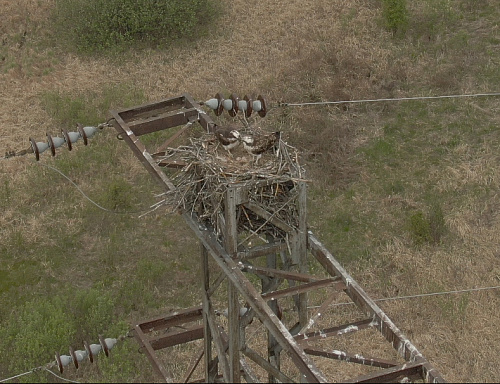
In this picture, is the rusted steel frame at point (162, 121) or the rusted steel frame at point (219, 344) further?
the rusted steel frame at point (162, 121)

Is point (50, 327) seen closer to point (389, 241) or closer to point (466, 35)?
point (389, 241)

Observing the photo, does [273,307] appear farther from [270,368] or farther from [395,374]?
[395,374]

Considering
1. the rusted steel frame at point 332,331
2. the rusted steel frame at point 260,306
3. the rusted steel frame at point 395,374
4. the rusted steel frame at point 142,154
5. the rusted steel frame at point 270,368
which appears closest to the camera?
the rusted steel frame at point 260,306

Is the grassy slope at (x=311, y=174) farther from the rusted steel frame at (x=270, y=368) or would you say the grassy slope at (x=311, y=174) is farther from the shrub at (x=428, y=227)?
the rusted steel frame at (x=270, y=368)

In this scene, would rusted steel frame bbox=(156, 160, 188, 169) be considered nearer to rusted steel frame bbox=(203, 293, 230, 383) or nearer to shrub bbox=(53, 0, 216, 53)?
rusted steel frame bbox=(203, 293, 230, 383)

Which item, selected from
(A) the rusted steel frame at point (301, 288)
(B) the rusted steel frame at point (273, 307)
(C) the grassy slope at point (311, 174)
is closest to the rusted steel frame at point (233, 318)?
(B) the rusted steel frame at point (273, 307)

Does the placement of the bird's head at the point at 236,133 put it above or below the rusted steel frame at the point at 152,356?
above
